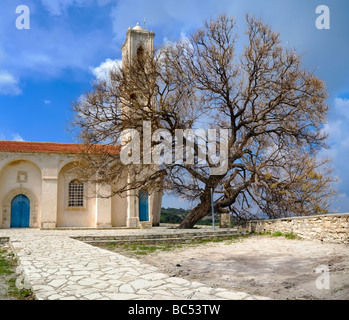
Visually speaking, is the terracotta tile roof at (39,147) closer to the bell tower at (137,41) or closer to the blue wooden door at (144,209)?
the blue wooden door at (144,209)

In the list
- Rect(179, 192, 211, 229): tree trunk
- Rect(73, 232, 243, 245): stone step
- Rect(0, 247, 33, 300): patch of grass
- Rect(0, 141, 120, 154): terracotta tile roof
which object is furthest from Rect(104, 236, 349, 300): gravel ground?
Rect(0, 141, 120, 154): terracotta tile roof

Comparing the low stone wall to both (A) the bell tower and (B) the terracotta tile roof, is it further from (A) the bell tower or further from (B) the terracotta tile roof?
(A) the bell tower

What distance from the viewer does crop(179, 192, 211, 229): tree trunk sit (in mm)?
19781

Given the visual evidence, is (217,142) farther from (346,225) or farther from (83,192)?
(83,192)

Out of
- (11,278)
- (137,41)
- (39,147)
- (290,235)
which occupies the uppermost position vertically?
(137,41)

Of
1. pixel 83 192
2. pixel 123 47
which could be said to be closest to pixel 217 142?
pixel 83 192

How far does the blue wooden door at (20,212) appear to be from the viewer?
2317 centimetres

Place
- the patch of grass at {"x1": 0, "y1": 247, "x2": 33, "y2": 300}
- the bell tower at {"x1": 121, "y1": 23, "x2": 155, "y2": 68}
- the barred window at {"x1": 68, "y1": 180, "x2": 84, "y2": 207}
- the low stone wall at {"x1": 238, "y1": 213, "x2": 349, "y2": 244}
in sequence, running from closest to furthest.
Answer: the patch of grass at {"x1": 0, "y1": 247, "x2": 33, "y2": 300} → the low stone wall at {"x1": 238, "y1": 213, "x2": 349, "y2": 244} → the barred window at {"x1": 68, "y1": 180, "x2": 84, "y2": 207} → the bell tower at {"x1": 121, "y1": 23, "x2": 155, "y2": 68}

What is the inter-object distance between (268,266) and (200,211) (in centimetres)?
1178

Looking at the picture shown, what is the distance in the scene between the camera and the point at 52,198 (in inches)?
911

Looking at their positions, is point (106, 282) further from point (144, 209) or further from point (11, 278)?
point (144, 209)

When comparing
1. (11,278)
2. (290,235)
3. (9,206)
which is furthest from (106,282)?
(9,206)

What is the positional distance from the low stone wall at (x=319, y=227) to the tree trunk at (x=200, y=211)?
189 inches
